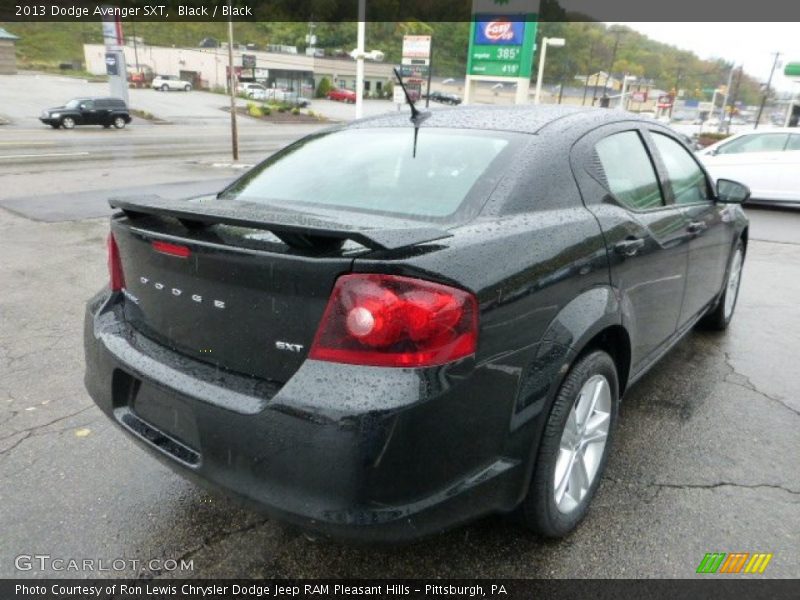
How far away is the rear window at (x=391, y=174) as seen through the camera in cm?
226

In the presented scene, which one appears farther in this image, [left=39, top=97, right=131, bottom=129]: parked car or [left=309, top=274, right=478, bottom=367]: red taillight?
[left=39, top=97, right=131, bottom=129]: parked car

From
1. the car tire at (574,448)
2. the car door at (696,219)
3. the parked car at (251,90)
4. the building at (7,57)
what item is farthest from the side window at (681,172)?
the building at (7,57)

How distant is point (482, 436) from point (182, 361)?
1.04m

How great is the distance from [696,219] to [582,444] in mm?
1717

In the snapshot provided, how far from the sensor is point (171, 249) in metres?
2.03

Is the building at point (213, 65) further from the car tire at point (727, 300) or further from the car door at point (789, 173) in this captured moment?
the car tire at point (727, 300)

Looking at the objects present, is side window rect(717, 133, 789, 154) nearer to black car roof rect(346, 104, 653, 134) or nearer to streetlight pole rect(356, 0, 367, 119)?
streetlight pole rect(356, 0, 367, 119)

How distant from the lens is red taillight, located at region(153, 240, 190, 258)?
6.49 feet

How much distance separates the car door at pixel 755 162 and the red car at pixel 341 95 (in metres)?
66.8

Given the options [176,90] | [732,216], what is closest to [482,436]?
[732,216]

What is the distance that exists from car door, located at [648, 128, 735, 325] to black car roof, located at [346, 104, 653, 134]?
→ 362 millimetres

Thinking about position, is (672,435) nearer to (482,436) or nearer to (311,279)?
(482,436)

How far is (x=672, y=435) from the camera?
3164mm

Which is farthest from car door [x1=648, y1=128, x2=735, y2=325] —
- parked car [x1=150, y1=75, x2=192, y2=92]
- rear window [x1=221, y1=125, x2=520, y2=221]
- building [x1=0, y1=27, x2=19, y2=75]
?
parked car [x1=150, y1=75, x2=192, y2=92]
